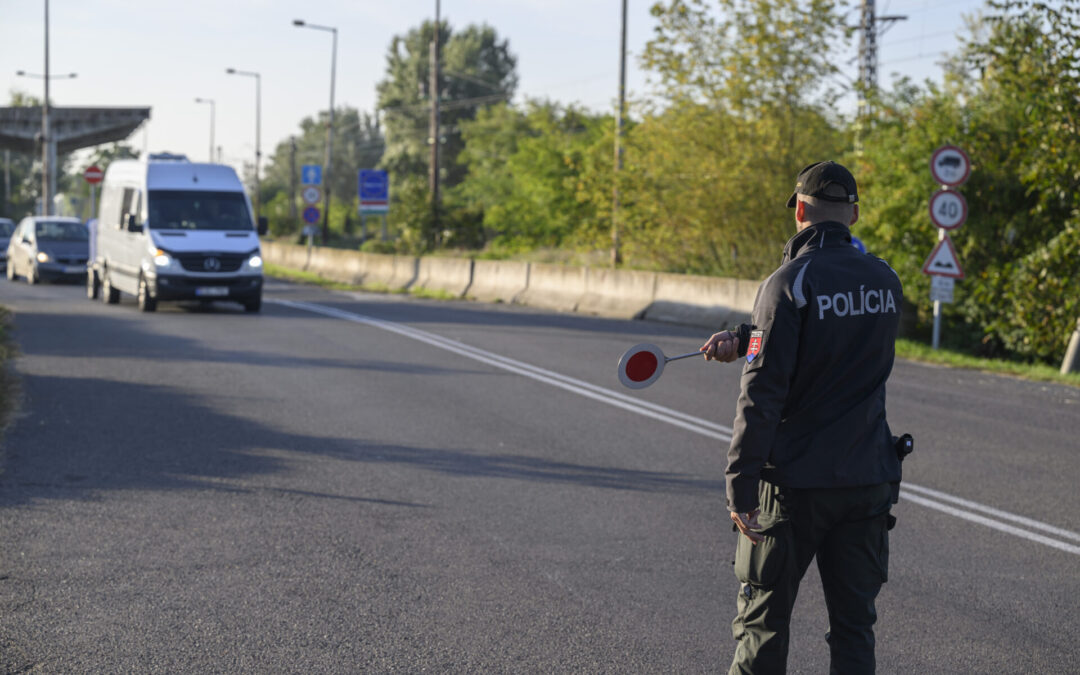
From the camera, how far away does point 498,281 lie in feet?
86.4

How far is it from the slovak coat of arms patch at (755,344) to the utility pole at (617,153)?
72.2ft

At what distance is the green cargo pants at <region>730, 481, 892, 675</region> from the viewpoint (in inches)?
127

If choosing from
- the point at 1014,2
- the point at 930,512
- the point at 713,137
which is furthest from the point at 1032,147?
the point at 930,512

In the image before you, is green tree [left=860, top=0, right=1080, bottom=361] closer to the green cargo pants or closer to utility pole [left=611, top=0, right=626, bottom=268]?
utility pole [left=611, top=0, right=626, bottom=268]

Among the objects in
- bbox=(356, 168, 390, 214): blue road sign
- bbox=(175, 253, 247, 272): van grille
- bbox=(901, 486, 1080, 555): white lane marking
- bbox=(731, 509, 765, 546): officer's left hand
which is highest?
bbox=(356, 168, 390, 214): blue road sign

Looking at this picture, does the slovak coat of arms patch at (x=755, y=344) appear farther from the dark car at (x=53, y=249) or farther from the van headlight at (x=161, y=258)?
the dark car at (x=53, y=249)

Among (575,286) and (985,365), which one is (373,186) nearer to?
(575,286)

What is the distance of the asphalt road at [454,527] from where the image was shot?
14.9 feet

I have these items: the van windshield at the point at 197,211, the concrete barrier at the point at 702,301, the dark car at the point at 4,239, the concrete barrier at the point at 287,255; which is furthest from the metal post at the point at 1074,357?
the dark car at the point at 4,239

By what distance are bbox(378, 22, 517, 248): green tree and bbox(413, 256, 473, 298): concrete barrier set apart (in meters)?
57.0

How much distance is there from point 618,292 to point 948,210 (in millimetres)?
7650

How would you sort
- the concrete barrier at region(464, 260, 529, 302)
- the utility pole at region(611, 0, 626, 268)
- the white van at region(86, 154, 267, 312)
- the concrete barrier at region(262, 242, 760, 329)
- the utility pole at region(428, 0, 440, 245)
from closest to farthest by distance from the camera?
the concrete barrier at region(262, 242, 760, 329) < the white van at region(86, 154, 267, 312) < the utility pole at region(611, 0, 626, 268) < the concrete barrier at region(464, 260, 529, 302) < the utility pole at region(428, 0, 440, 245)

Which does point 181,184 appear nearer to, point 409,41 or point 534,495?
point 534,495

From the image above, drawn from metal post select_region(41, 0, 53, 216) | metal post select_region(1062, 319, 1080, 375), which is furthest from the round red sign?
metal post select_region(1062, 319, 1080, 375)
